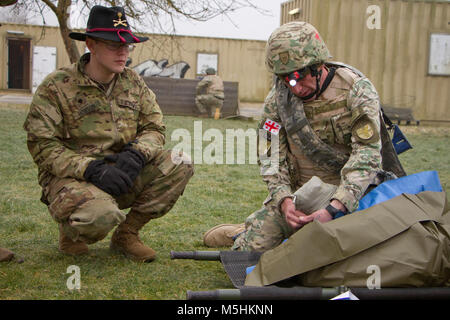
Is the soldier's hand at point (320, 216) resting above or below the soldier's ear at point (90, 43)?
below

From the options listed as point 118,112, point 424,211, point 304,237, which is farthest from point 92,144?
point 424,211

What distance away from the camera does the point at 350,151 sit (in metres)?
3.39

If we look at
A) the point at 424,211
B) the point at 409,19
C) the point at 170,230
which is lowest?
the point at 170,230

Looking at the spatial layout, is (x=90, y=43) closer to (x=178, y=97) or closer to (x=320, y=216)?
(x=320, y=216)

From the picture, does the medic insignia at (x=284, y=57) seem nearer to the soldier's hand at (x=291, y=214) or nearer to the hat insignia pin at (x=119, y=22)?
the soldier's hand at (x=291, y=214)

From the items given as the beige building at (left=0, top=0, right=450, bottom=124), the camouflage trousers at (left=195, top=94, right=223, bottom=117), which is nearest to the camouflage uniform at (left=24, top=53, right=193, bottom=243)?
the beige building at (left=0, top=0, right=450, bottom=124)

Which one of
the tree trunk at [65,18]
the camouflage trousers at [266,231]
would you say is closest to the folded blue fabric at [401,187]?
the camouflage trousers at [266,231]

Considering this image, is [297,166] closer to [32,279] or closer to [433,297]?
[433,297]

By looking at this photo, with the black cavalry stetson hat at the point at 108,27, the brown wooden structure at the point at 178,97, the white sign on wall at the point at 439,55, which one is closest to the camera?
the black cavalry stetson hat at the point at 108,27

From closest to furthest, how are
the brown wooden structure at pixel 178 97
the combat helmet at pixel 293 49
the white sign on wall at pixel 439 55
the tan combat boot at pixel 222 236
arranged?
the combat helmet at pixel 293 49
the tan combat boot at pixel 222 236
the white sign on wall at pixel 439 55
the brown wooden structure at pixel 178 97

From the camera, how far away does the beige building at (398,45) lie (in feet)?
51.7

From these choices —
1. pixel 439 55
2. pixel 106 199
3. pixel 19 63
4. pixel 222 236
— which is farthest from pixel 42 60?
pixel 106 199
